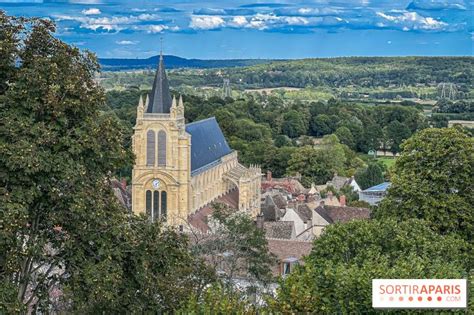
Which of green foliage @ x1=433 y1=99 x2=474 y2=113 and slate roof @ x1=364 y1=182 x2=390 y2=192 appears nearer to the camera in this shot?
slate roof @ x1=364 y1=182 x2=390 y2=192

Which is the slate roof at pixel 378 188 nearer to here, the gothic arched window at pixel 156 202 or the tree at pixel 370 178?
the tree at pixel 370 178

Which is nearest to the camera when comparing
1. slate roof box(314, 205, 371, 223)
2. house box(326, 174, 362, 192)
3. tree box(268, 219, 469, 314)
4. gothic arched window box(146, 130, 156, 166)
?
tree box(268, 219, 469, 314)

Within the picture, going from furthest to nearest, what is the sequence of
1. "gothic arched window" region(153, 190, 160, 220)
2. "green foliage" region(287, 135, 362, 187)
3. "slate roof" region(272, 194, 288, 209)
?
"green foliage" region(287, 135, 362, 187) → "slate roof" region(272, 194, 288, 209) → "gothic arched window" region(153, 190, 160, 220)

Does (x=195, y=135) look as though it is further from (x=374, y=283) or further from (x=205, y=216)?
(x=374, y=283)

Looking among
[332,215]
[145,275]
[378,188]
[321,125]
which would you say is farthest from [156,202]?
[321,125]

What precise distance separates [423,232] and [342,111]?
4508 inches

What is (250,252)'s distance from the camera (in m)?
36.9

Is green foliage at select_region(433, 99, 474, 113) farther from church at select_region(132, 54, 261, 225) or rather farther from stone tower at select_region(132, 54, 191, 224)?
stone tower at select_region(132, 54, 191, 224)

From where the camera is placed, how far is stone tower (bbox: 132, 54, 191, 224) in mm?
60844

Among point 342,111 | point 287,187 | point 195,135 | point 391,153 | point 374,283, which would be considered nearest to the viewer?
point 374,283

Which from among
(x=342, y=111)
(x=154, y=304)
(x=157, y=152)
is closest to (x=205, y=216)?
(x=157, y=152)

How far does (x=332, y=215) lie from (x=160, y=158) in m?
13.6

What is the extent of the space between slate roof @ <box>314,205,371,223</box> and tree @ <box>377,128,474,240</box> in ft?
72.7

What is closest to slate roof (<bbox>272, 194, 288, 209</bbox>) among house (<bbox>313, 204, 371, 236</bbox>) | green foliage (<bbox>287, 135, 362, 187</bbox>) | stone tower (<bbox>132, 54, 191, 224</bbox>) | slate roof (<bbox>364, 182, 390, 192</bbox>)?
house (<bbox>313, 204, 371, 236</bbox>)
